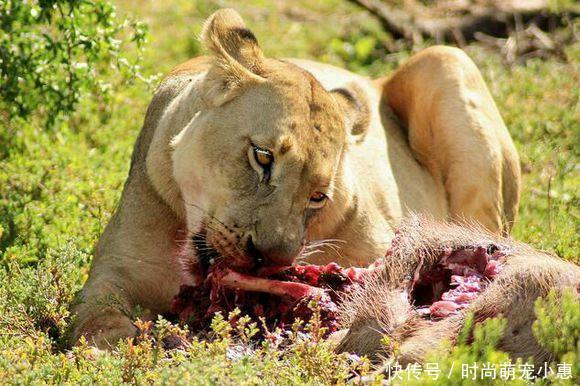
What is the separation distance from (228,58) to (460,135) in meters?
2.09

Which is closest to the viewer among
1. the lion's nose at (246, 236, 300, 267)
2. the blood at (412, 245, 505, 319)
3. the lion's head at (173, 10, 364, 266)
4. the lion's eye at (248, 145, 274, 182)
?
the blood at (412, 245, 505, 319)

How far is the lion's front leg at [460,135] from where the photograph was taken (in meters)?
6.59

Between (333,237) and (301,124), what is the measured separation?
0.88 meters

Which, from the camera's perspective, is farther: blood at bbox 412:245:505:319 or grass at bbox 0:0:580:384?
blood at bbox 412:245:505:319

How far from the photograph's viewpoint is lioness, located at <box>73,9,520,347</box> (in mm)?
4711

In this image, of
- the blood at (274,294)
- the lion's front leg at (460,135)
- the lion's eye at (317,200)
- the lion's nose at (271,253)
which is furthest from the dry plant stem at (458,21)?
the lion's nose at (271,253)

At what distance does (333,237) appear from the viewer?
554 centimetres

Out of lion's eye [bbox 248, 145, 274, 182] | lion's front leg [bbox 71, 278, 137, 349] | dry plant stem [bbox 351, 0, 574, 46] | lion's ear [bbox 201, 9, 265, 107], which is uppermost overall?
lion's ear [bbox 201, 9, 265, 107]

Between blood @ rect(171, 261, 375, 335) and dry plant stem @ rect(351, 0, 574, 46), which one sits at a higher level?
blood @ rect(171, 261, 375, 335)

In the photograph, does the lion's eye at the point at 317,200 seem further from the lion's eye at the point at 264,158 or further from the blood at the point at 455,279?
the blood at the point at 455,279

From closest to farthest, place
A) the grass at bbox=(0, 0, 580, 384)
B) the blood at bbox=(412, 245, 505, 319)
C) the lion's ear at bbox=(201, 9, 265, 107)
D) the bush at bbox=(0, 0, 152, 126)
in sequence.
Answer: the grass at bbox=(0, 0, 580, 384), the blood at bbox=(412, 245, 505, 319), the lion's ear at bbox=(201, 9, 265, 107), the bush at bbox=(0, 0, 152, 126)

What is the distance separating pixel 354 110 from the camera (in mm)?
5688

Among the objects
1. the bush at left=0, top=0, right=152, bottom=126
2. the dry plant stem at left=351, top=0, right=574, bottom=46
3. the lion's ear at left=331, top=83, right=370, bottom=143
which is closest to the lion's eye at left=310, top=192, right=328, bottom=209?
the lion's ear at left=331, top=83, right=370, bottom=143

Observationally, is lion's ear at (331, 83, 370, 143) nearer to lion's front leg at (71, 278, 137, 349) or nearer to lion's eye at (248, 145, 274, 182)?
lion's eye at (248, 145, 274, 182)
